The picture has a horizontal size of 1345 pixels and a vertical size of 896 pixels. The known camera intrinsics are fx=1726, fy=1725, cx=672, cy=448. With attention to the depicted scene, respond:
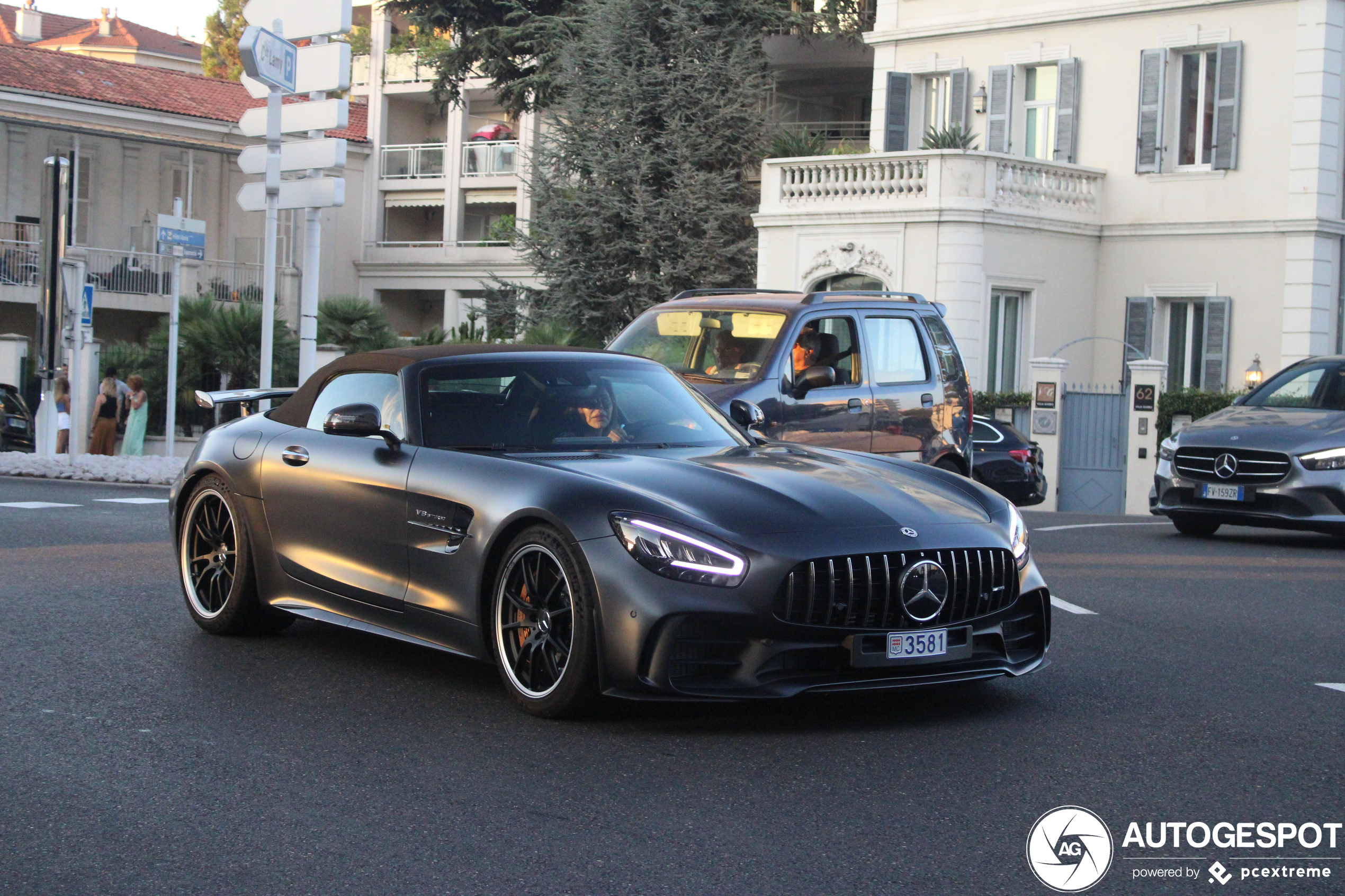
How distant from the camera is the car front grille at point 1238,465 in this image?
14250 millimetres

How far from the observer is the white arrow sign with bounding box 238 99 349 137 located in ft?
55.3

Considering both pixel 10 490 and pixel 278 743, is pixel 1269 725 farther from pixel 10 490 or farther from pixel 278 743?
pixel 10 490

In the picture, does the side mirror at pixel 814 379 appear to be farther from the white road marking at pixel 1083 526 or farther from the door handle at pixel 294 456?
the door handle at pixel 294 456

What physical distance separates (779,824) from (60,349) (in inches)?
973

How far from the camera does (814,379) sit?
12188 mm

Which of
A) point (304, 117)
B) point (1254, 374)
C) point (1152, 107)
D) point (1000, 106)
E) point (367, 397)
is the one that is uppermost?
point (1000, 106)

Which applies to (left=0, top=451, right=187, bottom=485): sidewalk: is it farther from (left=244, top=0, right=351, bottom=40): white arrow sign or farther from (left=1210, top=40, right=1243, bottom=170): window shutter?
(left=1210, top=40, right=1243, bottom=170): window shutter

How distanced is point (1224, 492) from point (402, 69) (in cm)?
4199

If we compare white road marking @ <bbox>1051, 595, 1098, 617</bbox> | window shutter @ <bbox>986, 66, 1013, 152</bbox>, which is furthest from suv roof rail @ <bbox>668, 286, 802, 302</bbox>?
window shutter @ <bbox>986, 66, 1013, 152</bbox>

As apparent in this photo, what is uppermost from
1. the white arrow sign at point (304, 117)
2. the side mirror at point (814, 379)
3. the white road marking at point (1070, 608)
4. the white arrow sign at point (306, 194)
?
the white arrow sign at point (304, 117)

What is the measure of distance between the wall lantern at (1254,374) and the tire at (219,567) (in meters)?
22.7

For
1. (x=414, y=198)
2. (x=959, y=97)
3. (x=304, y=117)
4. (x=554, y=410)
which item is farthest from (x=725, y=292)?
(x=414, y=198)

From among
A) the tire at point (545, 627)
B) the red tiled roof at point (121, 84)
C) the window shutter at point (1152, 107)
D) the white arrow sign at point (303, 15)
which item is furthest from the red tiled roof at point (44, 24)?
the tire at point (545, 627)

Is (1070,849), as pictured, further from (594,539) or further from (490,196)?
(490,196)
